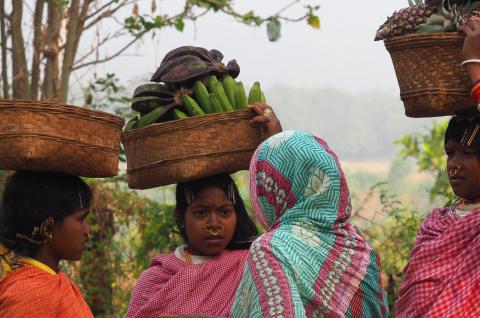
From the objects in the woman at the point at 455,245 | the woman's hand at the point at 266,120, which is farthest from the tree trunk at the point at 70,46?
the woman at the point at 455,245

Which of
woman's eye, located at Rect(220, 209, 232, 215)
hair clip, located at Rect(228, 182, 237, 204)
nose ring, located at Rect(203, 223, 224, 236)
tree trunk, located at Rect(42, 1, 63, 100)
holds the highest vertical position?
tree trunk, located at Rect(42, 1, 63, 100)

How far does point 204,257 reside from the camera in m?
4.72

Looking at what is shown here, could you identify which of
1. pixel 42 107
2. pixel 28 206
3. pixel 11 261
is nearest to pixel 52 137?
pixel 42 107

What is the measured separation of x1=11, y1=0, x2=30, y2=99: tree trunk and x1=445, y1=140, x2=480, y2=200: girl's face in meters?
4.91

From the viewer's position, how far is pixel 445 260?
3857 mm

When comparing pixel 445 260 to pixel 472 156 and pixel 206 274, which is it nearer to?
pixel 472 156

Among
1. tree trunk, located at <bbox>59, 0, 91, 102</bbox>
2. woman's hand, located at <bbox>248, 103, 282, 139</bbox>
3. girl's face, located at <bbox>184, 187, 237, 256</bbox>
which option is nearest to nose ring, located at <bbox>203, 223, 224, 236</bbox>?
girl's face, located at <bbox>184, 187, 237, 256</bbox>

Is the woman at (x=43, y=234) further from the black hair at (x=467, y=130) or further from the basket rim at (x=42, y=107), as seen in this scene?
the black hair at (x=467, y=130)

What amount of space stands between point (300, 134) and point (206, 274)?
120 cm

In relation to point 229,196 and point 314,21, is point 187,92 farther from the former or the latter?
point 314,21

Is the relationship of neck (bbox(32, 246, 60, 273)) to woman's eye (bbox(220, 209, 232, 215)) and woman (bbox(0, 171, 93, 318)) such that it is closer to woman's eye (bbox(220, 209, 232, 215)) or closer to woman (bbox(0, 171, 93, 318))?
woman (bbox(0, 171, 93, 318))

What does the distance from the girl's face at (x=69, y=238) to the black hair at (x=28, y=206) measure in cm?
3

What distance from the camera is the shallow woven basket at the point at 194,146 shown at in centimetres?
443

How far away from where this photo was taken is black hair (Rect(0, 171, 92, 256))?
414 centimetres
